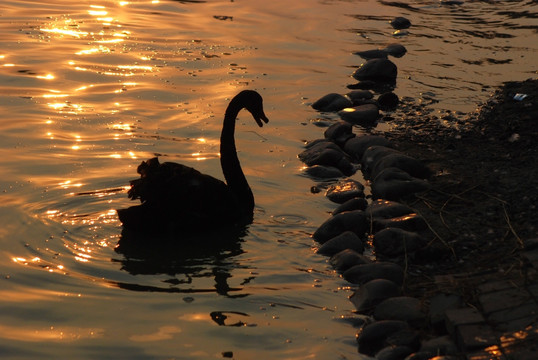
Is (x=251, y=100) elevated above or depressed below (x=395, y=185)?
above

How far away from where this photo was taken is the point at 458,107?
42.1 ft

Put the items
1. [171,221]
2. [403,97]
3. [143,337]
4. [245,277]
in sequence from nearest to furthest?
1. [143,337]
2. [245,277]
3. [171,221]
4. [403,97]

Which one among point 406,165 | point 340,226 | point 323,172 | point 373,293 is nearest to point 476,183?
point 406,165

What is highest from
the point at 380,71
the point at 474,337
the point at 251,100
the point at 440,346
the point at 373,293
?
the point at 251,100

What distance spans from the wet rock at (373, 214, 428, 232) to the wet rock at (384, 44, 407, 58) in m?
7.72

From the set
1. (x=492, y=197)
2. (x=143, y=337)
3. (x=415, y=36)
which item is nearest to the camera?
(x=143, y=337)

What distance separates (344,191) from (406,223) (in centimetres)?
120

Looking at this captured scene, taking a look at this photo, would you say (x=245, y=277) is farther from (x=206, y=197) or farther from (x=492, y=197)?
(x=492, y=197)

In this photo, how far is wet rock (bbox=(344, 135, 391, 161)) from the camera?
11251 millimetres

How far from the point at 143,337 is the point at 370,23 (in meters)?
12.8

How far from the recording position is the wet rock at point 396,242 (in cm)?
830

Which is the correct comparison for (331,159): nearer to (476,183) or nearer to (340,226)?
(476,183)

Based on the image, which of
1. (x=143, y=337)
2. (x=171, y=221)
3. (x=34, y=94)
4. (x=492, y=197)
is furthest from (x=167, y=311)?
(x=34, y=94)

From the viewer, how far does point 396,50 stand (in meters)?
16.2
